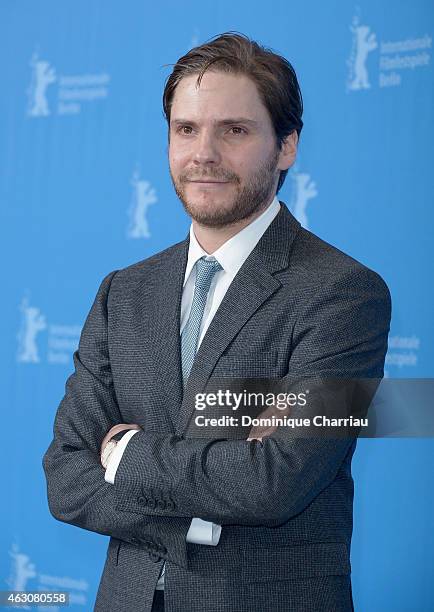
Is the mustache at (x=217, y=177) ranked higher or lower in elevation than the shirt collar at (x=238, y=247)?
higher

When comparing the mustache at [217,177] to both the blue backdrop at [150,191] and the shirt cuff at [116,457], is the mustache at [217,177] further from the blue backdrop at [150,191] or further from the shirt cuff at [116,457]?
the blue backdrop at [150,191]

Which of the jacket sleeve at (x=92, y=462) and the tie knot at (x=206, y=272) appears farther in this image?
the tie knot at (x=206, y=272)

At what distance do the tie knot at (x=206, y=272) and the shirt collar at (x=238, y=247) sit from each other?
0.04ft

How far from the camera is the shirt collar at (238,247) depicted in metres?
2.18

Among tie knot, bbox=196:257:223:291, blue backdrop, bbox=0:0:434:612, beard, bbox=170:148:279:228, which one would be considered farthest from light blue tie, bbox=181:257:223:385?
blue backdrop, bbox=0:0:434:612

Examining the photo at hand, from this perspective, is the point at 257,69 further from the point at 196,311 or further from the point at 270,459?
the point at 270,459

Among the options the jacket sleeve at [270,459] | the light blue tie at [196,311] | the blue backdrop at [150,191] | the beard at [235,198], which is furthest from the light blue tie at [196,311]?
the blue backdrop at [150,191]

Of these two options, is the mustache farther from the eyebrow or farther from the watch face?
the watch face

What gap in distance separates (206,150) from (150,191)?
1606 mm

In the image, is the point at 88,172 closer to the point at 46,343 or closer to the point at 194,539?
the point at 46,343

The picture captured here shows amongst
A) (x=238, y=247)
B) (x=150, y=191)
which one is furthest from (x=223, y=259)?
(x=150, y=191)

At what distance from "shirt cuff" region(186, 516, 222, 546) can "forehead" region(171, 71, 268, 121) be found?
97cm

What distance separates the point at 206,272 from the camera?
7.18 ft

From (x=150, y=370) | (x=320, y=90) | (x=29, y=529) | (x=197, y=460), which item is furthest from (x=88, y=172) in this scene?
(x=197, y=460)
